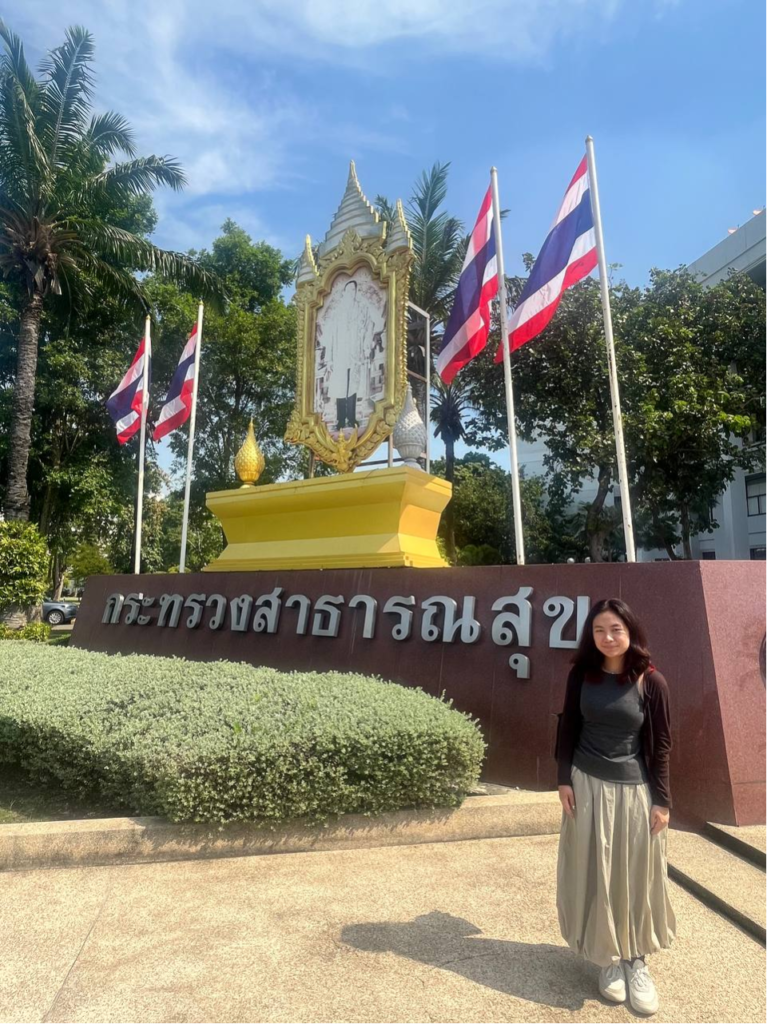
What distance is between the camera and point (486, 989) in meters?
2.69

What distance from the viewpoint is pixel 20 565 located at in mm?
13797

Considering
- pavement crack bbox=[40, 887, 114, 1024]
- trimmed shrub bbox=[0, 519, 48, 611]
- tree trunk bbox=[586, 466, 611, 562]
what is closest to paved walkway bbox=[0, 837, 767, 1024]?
pavement crack bbox=[40, 887, 114, 1024]

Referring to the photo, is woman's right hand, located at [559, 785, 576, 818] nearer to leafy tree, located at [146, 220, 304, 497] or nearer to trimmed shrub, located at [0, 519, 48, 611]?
trimmed shrub, located at [0, 519, 48, 611]

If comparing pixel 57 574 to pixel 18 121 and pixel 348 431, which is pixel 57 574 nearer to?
pixel 18 121

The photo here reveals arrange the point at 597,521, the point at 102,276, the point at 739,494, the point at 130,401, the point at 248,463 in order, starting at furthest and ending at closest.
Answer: the point at 739,494 < the point at 597,521 < the point at 102,276 < the point at 130,401 < the point at 248,463

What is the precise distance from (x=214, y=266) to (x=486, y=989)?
24.3 metres

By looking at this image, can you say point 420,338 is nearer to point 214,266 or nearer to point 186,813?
point 186,813

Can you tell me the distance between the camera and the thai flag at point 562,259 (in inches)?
294

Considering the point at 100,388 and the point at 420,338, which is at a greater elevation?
the point at 100,388

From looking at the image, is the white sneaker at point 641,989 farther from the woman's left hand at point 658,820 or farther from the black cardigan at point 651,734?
the black cardigan at point 651,734

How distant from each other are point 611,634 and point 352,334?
7.45 m

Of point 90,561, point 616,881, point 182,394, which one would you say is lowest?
point 616,881

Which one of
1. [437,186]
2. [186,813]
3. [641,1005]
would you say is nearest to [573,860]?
[641,1005]

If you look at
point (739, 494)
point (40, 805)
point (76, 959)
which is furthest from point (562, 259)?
point (739, 494)
